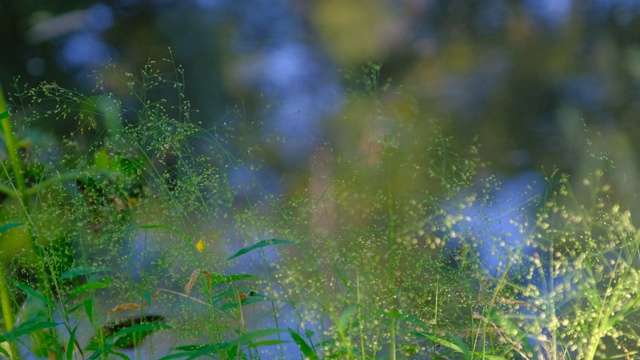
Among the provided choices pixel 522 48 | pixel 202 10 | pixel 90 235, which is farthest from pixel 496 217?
pixel 202 10

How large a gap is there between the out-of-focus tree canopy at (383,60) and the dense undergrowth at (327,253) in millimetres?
118

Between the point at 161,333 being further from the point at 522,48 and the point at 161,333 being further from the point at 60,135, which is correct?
the point at 522,48

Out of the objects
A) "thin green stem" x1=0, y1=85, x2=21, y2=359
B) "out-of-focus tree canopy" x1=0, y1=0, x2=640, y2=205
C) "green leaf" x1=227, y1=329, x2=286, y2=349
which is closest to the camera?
"green leaf" x1=227, y1=329, x2=286, y2=349

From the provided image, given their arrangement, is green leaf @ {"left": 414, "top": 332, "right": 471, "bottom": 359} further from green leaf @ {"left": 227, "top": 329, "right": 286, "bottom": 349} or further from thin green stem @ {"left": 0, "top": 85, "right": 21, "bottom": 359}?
thin green stem @ {"left": 0, "top": 85, "right": 21, "bottom": 359}

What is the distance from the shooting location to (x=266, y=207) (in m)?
0.99

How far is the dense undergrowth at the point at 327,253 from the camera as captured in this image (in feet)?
2.50

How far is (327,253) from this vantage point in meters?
0.88

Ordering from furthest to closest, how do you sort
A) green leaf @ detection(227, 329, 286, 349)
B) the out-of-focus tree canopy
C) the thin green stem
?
the out-of-focus tree canopy, the thin green stem, green leaf @ detection(227, 329, 286, 349)

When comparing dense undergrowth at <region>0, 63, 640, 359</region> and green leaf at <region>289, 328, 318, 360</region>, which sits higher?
dense undergrowth at <region>0, 63, 640, 359</region>

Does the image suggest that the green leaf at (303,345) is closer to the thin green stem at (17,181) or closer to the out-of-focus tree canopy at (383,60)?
the thin green stem at (17,181)

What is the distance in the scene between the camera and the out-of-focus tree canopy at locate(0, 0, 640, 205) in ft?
4.23

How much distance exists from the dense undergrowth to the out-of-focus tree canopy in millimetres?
118

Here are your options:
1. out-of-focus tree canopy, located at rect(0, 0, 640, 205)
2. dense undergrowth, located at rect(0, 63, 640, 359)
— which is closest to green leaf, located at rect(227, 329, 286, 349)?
dense undergrowth, located at rect(0, 63, 640, 359)

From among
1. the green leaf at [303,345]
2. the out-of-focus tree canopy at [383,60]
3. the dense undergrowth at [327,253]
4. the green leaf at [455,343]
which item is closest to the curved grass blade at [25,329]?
the dense undergrowth at [327,253]
